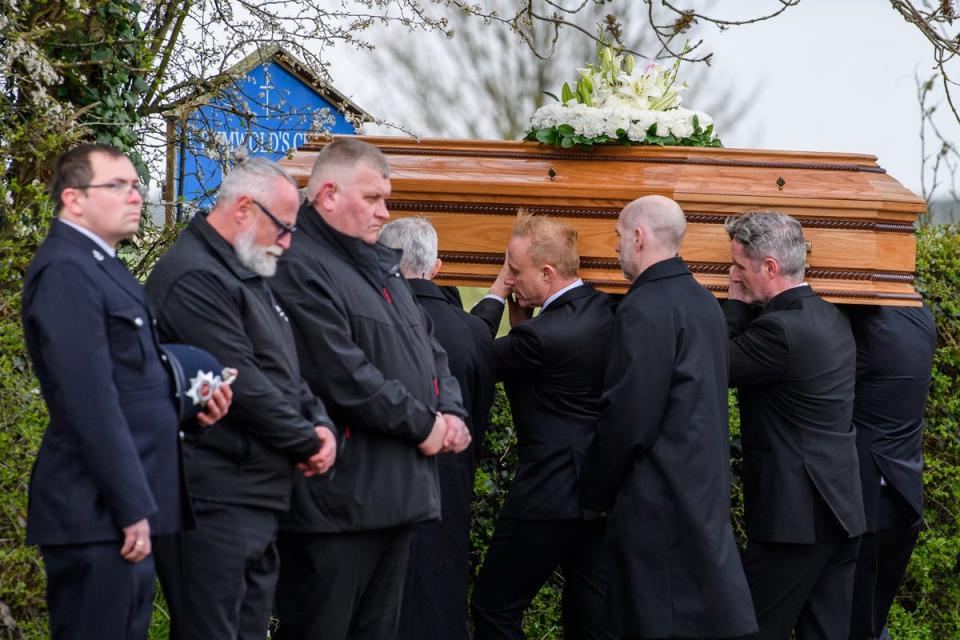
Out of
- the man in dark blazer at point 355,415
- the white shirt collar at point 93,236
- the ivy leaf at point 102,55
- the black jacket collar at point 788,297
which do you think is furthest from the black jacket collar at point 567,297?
the white shirt collar at point 93,236

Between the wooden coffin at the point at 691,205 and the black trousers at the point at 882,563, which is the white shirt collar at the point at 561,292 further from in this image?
the black trousers at the point at 882,563

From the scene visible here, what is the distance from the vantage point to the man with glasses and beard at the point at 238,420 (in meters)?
3.68

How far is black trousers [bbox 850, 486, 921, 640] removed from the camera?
228 inches

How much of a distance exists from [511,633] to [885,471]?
1.81 meters

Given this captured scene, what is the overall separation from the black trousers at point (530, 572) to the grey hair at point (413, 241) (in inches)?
43.2

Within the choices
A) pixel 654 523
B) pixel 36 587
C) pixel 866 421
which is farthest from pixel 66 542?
pixel 866 421

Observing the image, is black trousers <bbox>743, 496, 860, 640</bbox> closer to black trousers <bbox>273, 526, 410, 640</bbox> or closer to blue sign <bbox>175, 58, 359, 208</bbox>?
black trousers <bbox>273, 526, 410, 640</bbox>

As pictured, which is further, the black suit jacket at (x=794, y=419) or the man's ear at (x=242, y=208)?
the black suit jacket at (x=794, y=419)

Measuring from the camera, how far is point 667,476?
4.70m

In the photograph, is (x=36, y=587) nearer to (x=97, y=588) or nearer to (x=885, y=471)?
(x=97, y=588)

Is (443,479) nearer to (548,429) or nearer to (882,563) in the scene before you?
(548,429)

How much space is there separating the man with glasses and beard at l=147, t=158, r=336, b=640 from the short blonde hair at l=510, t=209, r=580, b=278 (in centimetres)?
161

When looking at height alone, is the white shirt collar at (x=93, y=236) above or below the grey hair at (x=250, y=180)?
below

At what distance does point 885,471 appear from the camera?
5707mm
